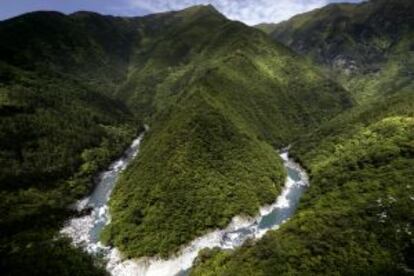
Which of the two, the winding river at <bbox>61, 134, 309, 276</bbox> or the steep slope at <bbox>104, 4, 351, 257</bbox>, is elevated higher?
the steep slope at <bbox>104, 4, 351, 257</bbox>

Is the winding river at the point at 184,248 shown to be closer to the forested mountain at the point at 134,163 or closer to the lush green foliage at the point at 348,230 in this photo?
the forested mountain at the point at 134,163

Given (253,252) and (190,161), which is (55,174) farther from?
(253,252)

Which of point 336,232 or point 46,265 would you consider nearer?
point 46,265

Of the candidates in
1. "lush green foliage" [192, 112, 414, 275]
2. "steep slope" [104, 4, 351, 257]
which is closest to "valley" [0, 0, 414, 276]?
"lush green foliage" [192, 112, 414, 275]

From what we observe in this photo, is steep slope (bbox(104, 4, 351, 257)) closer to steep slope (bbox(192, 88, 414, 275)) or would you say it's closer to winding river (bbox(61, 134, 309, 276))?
winding river (bbox(61, 134, 309, 276))

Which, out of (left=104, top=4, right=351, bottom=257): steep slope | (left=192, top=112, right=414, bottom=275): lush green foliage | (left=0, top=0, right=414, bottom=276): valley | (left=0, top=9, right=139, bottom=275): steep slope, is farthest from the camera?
(left=104, top=4, right=351, bottom=257): steep slope

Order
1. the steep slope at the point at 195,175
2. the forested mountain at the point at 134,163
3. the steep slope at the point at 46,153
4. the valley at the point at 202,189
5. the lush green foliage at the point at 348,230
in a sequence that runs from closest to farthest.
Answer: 1. the lush green foliage at the point at 348,230
2. the valley at the point at 202,189
3. the steep slope at the point at 46,153
4. the forested mountain at the point at 134,163
5. the steep slope at the point at 195,175

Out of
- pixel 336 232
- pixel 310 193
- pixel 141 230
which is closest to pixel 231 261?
pixel 336 232

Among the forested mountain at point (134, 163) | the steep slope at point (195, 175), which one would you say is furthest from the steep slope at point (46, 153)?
the steep slope at point (195, 175)
